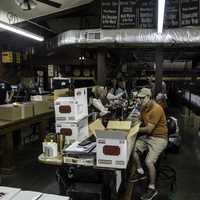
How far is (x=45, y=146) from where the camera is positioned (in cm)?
305

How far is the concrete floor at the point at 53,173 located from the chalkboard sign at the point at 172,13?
2.92 metres

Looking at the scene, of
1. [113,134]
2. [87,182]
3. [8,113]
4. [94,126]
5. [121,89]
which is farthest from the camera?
[121,89]

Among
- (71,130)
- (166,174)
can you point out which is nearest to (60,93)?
(71,130)

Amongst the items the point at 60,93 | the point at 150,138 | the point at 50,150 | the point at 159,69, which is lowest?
the point at 150,138

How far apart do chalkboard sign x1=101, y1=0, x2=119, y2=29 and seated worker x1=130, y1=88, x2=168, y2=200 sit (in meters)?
2.61

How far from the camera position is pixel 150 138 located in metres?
4.13

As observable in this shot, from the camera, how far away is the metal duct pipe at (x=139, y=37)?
6004 millimetres

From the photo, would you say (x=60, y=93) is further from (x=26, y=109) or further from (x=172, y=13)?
(x=172, y=13)

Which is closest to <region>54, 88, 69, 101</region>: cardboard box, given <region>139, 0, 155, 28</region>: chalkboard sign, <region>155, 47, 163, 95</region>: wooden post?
<region>139, 0, 155, 28</region>: chalkboard sign

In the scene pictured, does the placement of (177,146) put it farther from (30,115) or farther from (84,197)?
(84,197)

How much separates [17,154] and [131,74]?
32.3ft

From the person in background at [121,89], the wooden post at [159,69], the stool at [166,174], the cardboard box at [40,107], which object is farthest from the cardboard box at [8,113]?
the person in background at [121,89]

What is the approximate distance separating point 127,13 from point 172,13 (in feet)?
3.18

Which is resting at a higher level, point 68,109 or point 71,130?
point 68,109
